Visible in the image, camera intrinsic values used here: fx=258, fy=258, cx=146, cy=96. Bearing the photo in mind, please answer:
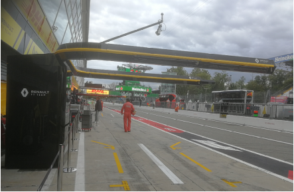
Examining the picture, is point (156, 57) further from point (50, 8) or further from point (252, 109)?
point (252, 109)

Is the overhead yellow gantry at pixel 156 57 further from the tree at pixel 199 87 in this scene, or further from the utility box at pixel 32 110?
the tree at pixel 199 87

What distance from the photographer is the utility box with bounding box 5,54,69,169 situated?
5602 millimetres

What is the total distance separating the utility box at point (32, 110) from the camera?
560 cm

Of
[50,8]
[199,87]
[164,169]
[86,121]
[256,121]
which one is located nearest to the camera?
[164,169]

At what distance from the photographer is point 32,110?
568 centimetres

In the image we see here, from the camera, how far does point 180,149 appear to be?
9.05 meters

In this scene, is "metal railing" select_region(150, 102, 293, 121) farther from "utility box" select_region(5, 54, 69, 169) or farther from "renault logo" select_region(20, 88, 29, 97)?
"renault logo" select_region(20, 88, 29, 97)

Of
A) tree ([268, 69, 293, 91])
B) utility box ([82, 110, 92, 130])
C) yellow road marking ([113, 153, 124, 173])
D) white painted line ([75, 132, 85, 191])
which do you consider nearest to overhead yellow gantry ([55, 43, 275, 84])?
utility box ([82, 110, 92, 130])

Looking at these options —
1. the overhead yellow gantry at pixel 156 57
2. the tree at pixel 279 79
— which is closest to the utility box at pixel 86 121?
the overhead yellow gantry at pixel 156 57

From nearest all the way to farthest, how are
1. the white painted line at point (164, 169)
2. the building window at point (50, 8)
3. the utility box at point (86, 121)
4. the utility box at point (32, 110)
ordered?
the white painted line at point (164, 169) < the utility box at point (32, 110) < the building window at point (50, 8) < the utility box at point (86, 121)

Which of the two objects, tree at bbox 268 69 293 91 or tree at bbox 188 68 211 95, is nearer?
tree at bbox 268 69 293 91

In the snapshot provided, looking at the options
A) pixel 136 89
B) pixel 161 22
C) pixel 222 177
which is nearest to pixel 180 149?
pixel 222 177

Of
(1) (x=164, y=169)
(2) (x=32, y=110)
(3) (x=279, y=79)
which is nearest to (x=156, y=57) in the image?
(1) (x=164, y=169)

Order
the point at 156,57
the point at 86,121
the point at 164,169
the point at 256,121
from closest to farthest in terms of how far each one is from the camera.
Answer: the point at 164,169
the point at 156,57
the point at 86,121
the point at 256,121
